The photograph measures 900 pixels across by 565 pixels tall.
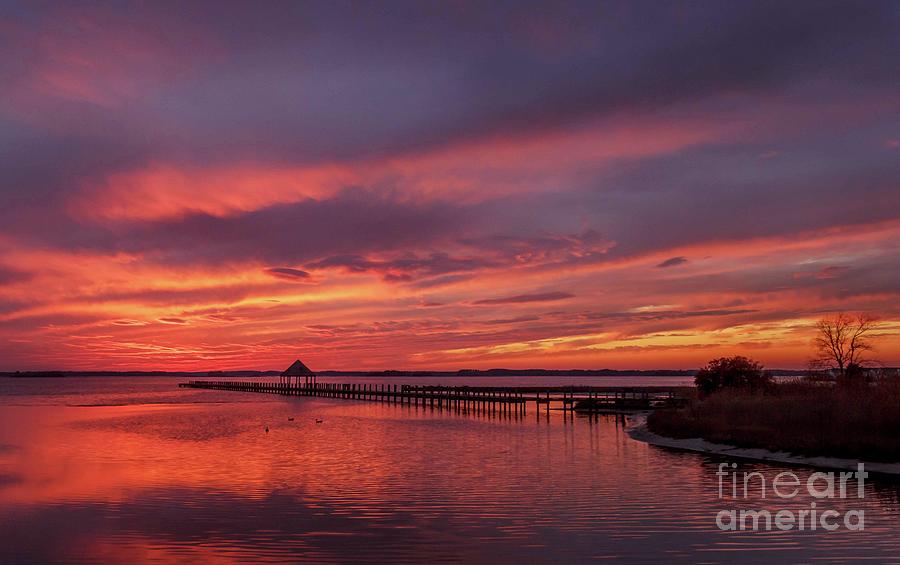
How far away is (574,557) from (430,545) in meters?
3.10

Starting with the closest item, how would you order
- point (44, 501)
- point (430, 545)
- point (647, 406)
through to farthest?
1. point (430, 545)
2. point (44, 501)
3. point (647, 406)

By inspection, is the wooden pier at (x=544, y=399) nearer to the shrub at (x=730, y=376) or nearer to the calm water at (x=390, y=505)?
the shrub at (x=730, y=376)

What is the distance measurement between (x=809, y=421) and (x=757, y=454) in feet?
14.4

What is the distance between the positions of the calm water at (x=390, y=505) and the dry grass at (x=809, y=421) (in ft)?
9.78

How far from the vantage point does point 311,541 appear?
52.5 ft

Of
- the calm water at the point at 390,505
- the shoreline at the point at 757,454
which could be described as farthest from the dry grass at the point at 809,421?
the calm water at the point at 390,505

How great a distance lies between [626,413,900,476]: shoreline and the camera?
2566 cm

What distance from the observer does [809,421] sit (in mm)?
32750

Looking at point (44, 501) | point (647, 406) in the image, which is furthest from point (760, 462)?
point (647, 406)

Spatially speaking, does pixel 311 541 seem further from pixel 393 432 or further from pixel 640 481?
pixel 393 432

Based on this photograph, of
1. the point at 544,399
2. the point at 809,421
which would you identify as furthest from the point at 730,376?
the point at 544,399

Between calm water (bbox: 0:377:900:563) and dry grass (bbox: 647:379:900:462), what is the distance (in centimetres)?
298

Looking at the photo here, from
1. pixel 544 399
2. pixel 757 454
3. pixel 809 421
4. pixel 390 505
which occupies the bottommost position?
pixel 544 399

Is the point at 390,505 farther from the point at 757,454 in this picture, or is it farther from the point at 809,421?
the point at 809,421
